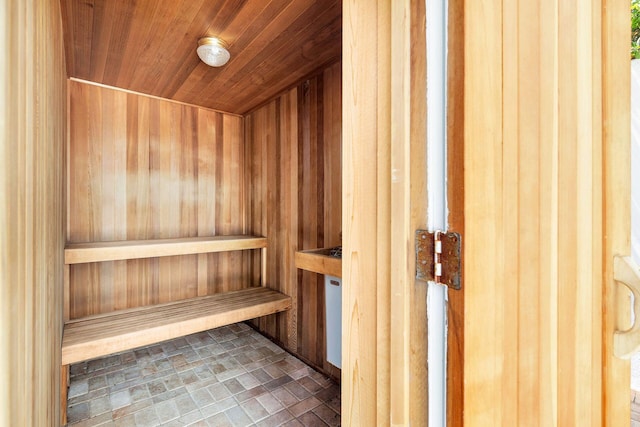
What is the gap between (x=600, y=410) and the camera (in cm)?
69

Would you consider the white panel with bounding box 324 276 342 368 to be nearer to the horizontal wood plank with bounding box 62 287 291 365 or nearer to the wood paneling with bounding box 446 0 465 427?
the horizontal wood plank with bounding box 62 287 291 365

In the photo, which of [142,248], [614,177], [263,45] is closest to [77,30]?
[263,45]

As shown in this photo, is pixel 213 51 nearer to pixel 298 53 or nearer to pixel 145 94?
pixel 298 53

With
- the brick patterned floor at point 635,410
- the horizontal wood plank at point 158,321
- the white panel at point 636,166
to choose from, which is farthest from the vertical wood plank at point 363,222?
the white panel at point 636,166

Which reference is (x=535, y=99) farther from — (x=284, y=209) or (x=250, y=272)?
(x=250, y=272)

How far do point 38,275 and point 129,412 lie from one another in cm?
140

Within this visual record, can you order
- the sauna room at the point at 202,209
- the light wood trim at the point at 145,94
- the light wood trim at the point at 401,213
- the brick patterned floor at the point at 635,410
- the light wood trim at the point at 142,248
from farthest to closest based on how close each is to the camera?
the light wood trim at the point at 145,94
the light wood trim at the point at 142,248
the sauna room at the point at 202,209
the brick patterned floor at the point at 635,410
the light wood trim at the point at 401,213

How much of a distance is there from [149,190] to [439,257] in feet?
9.21

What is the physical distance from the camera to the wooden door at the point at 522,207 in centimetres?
59

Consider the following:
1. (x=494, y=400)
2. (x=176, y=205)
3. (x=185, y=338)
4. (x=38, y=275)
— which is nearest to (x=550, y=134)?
(x=494, y=400)

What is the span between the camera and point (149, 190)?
2689 millimetres

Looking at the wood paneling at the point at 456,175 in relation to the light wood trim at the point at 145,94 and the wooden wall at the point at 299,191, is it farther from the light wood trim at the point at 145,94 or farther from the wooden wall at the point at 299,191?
the light wood trim at the point at 145,94

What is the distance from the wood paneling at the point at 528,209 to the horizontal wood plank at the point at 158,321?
210 centimetres

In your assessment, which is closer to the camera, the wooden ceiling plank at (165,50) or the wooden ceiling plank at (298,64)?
the wooden ceiling plank at (165,50)
